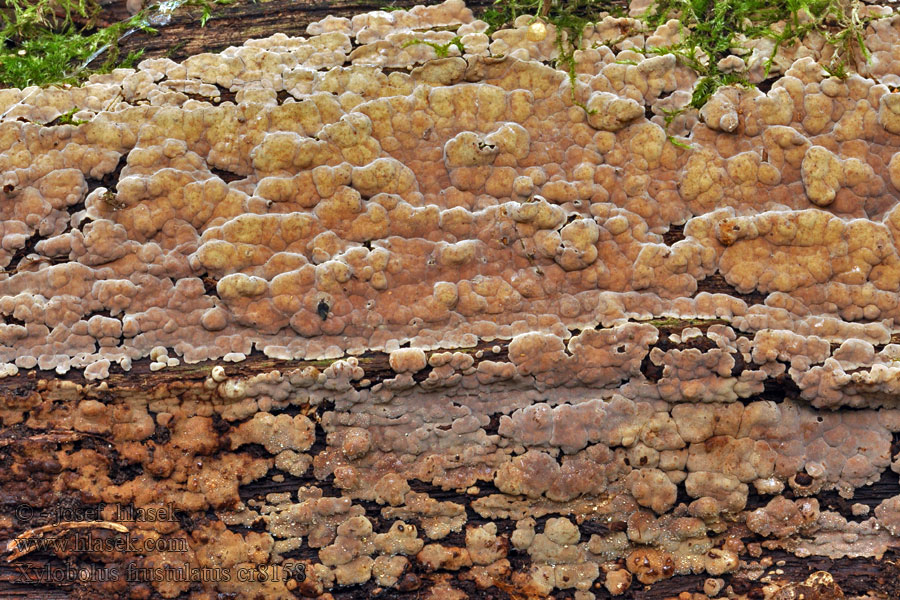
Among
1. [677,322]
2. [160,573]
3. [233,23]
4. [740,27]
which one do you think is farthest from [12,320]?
[740,27]

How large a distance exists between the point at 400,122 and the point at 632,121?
3.23 feet

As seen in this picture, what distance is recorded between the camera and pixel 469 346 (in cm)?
275

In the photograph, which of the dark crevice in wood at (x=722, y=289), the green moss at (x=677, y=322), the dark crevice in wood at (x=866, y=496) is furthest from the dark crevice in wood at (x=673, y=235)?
the dark crevice in wood at (x=866, y=496)

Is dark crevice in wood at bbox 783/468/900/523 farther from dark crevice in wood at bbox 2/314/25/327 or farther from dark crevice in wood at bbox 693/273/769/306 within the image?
dark crevice in wood at bbox 2/314/25/327

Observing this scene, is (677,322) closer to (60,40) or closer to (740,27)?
(740,27)

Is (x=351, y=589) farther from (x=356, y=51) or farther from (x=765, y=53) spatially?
(x=765, y=53)

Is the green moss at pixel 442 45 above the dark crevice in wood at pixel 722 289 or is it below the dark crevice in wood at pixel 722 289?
above

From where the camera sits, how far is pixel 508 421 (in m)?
2.73

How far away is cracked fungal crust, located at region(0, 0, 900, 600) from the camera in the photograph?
271 cm

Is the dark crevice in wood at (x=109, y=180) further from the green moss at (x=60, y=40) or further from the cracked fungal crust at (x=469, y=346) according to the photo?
the green moss at (x=60, y=40)

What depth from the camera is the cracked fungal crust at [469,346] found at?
8.87 feet

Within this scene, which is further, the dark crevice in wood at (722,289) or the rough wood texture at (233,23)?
the rough wood texture at (233,23)

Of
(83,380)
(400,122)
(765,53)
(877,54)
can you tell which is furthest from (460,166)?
(877,54)

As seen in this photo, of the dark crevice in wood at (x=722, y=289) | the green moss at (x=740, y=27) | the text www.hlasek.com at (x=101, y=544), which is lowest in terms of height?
the text www.hlasek.com at (x=101, y=544)
